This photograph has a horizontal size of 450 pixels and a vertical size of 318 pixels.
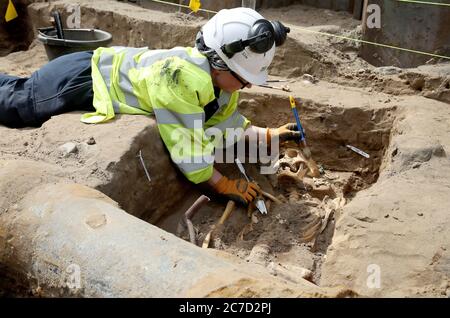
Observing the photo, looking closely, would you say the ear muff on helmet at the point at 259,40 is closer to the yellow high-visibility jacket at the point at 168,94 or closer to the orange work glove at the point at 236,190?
the yellow high-visibility jacket at the point at 168,94

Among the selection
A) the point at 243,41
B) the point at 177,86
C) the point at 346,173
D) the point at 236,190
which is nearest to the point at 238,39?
the point at 243,41

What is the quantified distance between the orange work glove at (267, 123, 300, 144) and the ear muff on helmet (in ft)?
2.76

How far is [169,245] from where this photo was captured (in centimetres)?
207

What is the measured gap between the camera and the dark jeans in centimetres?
337

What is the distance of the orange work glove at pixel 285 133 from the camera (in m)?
3.79

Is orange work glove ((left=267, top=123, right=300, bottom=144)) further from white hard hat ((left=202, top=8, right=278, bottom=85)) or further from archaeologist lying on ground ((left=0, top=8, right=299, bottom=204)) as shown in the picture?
white hard hat ((left=202, top=8, right=278, bottom=85))

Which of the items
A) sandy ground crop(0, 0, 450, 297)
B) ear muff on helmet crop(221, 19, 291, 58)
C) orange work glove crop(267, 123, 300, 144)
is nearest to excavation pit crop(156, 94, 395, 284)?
sandy ground crop(0, 0, 450, 297)

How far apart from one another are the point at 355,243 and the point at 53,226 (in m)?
1.31

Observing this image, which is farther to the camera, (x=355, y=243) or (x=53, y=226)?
(x=355, y=243)

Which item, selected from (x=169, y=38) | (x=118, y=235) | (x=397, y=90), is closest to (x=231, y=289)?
(x=118, y=235)

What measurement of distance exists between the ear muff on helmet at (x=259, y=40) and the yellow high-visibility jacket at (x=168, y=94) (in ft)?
0.63

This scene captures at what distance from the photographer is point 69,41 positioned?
4375 mm

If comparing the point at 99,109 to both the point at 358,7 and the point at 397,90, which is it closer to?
the point at 397,90

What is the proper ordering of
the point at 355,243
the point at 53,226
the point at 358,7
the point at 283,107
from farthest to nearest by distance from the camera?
the point at 358,7, the point at 283,107, the point at 355,243, the point at 53,226
